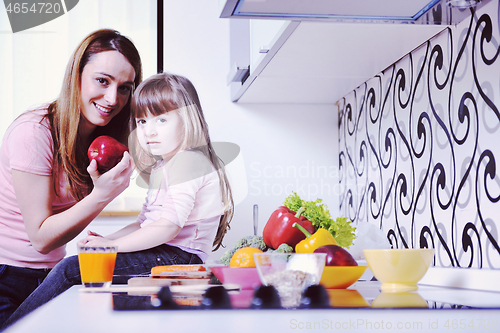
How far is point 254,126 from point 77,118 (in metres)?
0.77

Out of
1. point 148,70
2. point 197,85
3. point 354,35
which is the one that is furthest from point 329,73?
point 148,70

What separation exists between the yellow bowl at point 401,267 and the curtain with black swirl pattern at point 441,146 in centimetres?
37

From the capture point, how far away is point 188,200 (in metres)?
1.63

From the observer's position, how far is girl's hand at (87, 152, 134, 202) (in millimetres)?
1959

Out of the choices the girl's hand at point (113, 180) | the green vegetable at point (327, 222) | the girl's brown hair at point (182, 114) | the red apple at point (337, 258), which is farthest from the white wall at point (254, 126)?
the red apple at point (337, 258)

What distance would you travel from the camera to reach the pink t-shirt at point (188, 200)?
164 centimetres

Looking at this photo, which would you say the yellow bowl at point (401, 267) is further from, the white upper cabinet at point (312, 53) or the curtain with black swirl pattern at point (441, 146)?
the white upper cabinet at point (312, 53)

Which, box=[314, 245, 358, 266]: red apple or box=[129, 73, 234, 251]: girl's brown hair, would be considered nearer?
box=[314, 245, 358, 266]: red apple

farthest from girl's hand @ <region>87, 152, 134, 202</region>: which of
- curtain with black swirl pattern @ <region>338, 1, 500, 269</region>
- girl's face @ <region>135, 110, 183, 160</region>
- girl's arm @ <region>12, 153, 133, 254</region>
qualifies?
curtain with black swirl pattern @ <region>338, 1, 500, 269</region>

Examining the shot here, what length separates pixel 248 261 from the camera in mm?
773

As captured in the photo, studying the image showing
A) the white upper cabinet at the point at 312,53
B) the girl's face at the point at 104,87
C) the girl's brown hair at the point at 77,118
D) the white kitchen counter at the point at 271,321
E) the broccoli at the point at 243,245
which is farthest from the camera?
the girl's face at the point at 104,87

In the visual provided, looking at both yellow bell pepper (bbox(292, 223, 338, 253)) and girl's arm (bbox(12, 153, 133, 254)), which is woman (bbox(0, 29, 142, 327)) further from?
yellow bell pepper (bbox(292, 223, 338, 253))

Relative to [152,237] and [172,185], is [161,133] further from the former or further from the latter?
[152,237]

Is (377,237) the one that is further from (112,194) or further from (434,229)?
(112,194)
